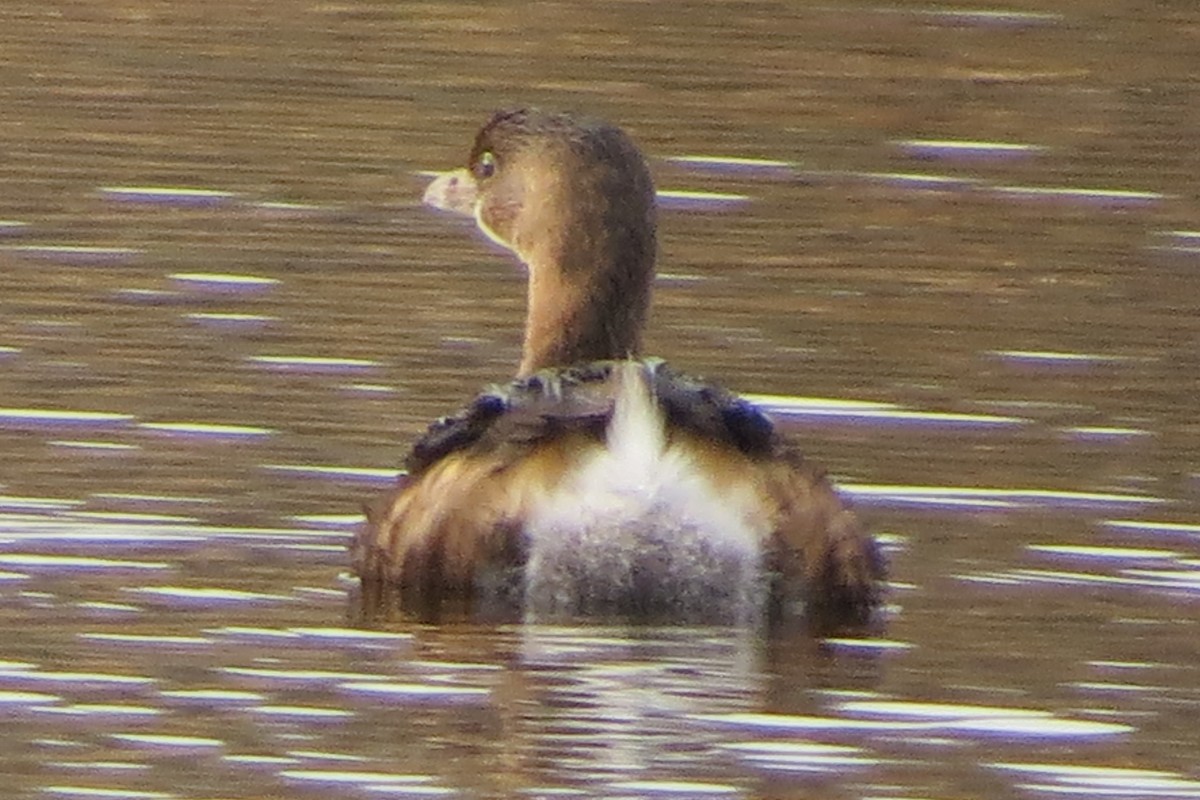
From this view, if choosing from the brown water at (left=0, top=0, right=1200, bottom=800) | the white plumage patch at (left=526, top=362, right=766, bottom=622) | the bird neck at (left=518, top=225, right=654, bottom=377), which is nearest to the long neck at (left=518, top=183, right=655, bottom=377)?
the bird neck at (left=518, top=225, right=654, bottom=377)

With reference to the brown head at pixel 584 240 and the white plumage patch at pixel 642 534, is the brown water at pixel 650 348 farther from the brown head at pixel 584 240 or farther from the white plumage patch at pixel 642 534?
the brown head at pixel 584 240

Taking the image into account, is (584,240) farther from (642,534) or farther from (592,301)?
(642,534)

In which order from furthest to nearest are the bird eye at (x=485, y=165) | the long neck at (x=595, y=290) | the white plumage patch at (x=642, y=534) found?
the bird eye at (x=485, y=165)
the long neck at (x=595, y=290)
the white plumage patch at (x=642, y=534)

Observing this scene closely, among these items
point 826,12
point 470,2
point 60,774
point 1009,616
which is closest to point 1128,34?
point 826,12

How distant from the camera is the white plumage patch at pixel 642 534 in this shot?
8242 millimetres

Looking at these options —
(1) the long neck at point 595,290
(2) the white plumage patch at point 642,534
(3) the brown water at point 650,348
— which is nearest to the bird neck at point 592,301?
(1) the long neck at point 595,290

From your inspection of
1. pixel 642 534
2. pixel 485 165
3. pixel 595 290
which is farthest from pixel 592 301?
pixel 642 534

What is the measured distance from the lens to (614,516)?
830cm

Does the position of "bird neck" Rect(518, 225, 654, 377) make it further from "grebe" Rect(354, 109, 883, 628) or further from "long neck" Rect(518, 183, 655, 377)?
"grebe" Rect(354, 109, 883, 628)

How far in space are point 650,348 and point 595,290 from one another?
1.82 meters

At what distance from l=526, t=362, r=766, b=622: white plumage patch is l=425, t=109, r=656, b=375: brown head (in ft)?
4.02

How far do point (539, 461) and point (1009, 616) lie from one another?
1.06 metres

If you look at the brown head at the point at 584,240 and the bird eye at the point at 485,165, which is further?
the bird eye at the point at 485,165

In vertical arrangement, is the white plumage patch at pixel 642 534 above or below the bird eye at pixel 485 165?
below
